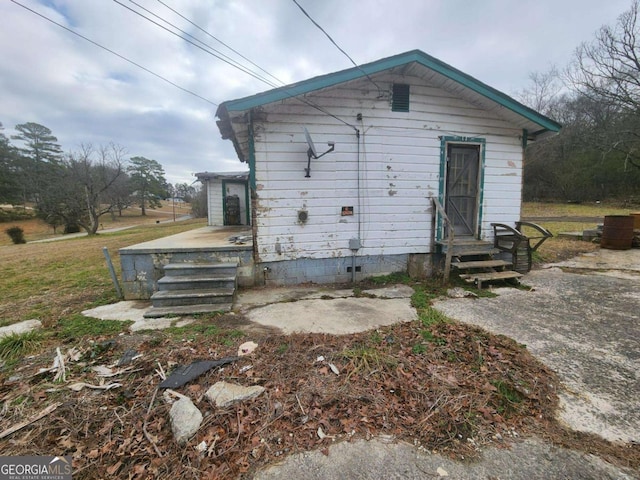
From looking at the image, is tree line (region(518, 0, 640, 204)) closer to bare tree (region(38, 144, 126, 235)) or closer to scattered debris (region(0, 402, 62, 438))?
scattered debris (region(0, 402, 62, 438))

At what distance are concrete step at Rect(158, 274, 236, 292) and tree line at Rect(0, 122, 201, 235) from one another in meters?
23.0

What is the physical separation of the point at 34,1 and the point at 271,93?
324 cm

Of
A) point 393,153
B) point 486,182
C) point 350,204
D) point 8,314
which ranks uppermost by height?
point 393,153

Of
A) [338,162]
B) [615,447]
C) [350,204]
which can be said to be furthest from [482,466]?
[338,162]

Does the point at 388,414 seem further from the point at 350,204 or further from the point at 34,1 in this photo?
the point at 34,1

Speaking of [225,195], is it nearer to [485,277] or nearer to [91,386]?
[91,386]

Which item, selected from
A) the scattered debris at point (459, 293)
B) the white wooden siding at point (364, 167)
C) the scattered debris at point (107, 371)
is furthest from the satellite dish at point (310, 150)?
the scattered debris at point (107, 371)

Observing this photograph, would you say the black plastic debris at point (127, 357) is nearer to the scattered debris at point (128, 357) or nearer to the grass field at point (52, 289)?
the scattered debris at point (128, 357)

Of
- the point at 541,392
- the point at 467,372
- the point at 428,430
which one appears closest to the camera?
the point at 428,430

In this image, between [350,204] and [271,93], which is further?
[350,204]

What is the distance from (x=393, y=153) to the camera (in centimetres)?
520

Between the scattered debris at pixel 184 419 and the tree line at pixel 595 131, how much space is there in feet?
62.6

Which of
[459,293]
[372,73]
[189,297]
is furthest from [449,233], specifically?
[189,297]

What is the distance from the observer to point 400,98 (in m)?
5.14
